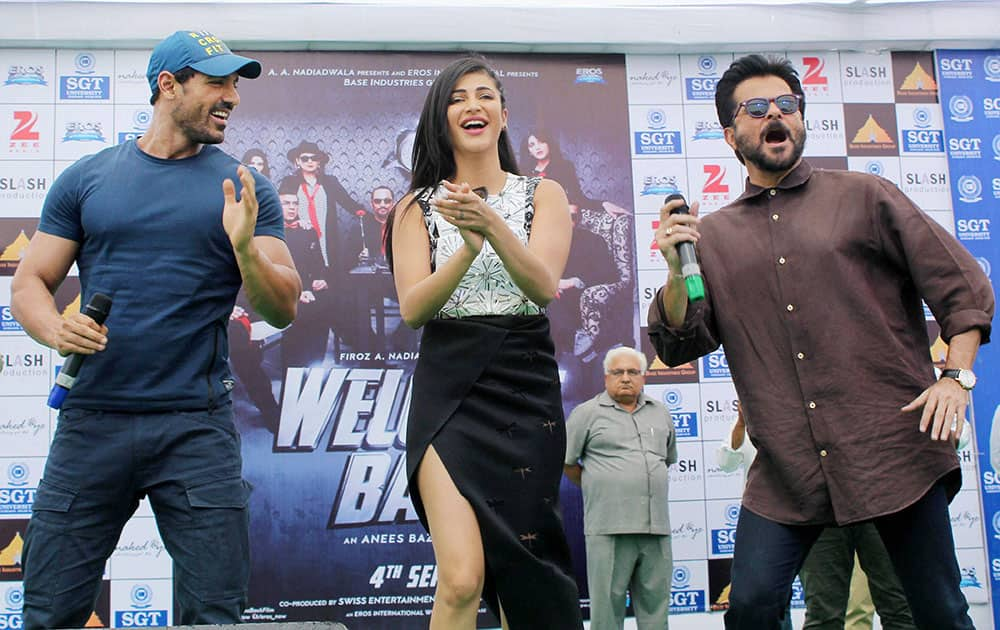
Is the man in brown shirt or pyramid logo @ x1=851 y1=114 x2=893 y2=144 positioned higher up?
pyramid logo @ x1=851 y1=114 x2=893 y2=144

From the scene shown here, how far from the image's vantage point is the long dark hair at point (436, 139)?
3045 mm

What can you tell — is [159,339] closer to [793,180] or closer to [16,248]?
[793,180]

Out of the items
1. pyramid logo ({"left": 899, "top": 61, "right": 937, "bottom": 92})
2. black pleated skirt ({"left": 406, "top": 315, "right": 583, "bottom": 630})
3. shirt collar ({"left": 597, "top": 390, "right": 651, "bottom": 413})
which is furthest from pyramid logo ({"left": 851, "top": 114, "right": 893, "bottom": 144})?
black pleated skirt ({"left": 406, "top": 315, "right": 583, "bottom": 630})

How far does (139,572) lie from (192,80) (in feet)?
13.5

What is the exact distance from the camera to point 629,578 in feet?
19.5

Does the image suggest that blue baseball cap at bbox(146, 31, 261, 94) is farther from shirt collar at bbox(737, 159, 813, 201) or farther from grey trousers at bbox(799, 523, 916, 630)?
grey trousers at bbox(799, 523, 916, 630)

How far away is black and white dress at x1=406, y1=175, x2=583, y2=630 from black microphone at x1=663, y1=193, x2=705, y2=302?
19.2 inches

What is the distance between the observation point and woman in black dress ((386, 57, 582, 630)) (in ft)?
8.81

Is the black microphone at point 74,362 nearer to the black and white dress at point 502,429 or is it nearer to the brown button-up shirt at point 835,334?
the black and white dress at point 502,429

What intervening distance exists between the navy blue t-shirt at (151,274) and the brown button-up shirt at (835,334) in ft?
4.36

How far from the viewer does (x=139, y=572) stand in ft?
20.2

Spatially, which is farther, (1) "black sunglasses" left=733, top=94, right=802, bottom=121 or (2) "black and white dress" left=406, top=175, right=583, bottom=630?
(1) "black sunglasses" left=733, top=94, right=802, bottom=121

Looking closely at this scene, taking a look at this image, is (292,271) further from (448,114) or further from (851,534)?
(851,534)

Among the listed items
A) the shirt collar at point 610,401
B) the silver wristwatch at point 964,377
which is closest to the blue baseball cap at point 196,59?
the silver wristwatch at point 964,377
